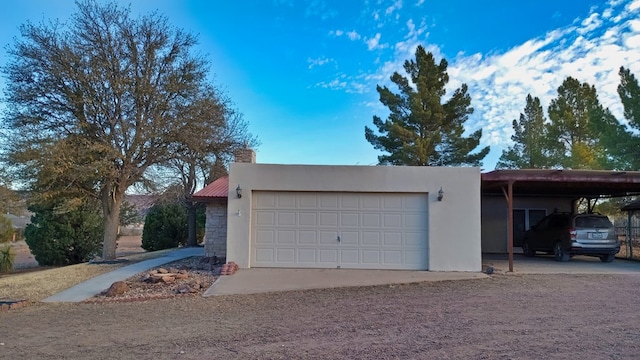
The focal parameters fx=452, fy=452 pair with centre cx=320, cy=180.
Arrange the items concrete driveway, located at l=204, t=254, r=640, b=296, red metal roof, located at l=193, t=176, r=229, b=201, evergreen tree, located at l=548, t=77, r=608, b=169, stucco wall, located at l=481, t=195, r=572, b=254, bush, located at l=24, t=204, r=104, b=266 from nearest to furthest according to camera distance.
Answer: concrete driveway, located at l=204, t=254, r=640, b=296 < red metal roof, located at l=193, t=176, r=229, b=201 < bush, located at l=24, t=204, r=104, b=266 < stucco wall, located at l=481, t=195, r=572, b=254 < evergreen tree, located at l=548, t=77, r=608, b=169

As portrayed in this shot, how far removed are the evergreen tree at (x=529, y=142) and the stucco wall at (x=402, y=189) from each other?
52.0ft

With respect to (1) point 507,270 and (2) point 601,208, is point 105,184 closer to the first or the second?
(1) point 507,270

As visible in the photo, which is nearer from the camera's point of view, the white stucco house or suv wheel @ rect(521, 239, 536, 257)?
the white stucco house

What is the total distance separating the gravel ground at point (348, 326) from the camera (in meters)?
5.58

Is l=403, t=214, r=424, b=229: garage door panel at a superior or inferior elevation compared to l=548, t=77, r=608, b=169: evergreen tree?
inferior

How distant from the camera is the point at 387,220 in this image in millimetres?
13117

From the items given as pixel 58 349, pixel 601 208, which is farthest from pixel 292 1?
pixel 601 208

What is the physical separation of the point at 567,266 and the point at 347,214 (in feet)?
23.1

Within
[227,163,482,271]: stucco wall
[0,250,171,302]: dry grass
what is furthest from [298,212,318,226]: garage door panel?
[0,250,171,302]: dry grass

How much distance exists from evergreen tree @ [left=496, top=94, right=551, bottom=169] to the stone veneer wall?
19.2m

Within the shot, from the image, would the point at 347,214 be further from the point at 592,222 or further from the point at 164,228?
the point at 164,228

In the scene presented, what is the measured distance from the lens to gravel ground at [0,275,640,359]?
220 inches

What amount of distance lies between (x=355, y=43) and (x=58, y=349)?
13907 millimetres

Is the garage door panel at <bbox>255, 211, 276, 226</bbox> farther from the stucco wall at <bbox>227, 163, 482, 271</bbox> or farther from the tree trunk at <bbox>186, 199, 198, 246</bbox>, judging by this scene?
the tree trunk at <bbox>186, 199, 198, 246</bbox>
